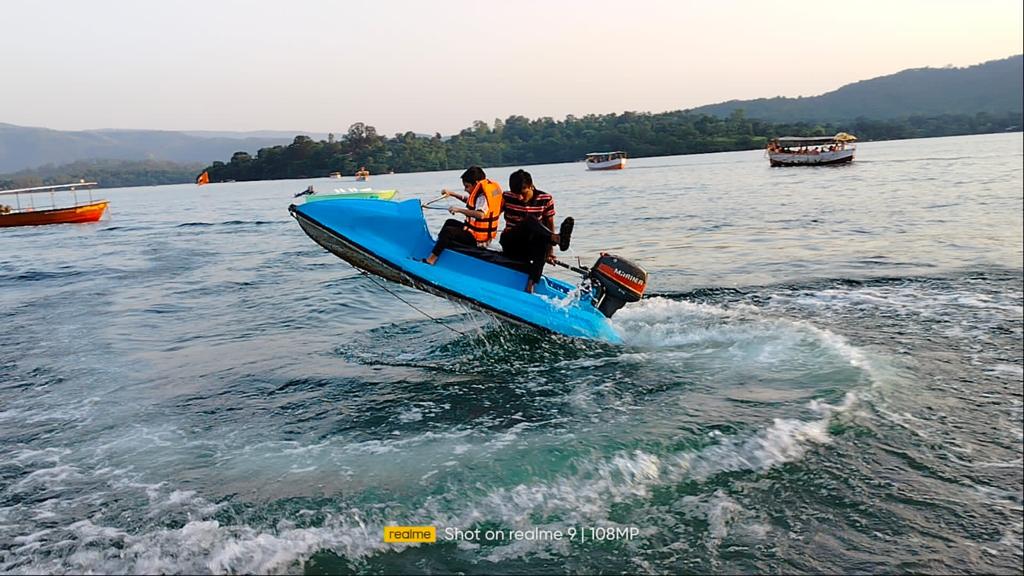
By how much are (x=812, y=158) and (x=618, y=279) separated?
54.0m

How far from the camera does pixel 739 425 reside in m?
5.61

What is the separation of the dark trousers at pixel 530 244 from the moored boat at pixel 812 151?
52.1m

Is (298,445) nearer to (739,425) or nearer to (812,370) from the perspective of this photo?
(739,425)

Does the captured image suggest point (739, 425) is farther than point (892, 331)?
No

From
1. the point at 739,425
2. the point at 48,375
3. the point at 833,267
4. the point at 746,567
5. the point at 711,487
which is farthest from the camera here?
the point at 833,267

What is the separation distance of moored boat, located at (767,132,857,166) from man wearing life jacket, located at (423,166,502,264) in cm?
5213

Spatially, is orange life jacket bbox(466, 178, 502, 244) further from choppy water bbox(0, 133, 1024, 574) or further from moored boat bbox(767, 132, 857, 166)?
moored boat bbox(767, 132, 857, 166)

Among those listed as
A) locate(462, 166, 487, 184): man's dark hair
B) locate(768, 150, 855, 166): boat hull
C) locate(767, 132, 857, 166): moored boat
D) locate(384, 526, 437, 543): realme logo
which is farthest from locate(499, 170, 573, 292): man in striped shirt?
locate(768, 150, 855, 166): boat hull

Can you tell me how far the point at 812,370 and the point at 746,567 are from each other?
3.70 meters

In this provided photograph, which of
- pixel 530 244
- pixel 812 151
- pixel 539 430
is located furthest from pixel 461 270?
pixel 812 151

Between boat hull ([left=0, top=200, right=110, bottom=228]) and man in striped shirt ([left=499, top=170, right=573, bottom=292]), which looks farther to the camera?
boat hull ([left=0, top=200, right=110, bottom=228])

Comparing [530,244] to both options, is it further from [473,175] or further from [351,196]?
[351,196]

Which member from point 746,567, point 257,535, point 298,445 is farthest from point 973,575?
point 298,445

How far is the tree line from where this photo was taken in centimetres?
10569
